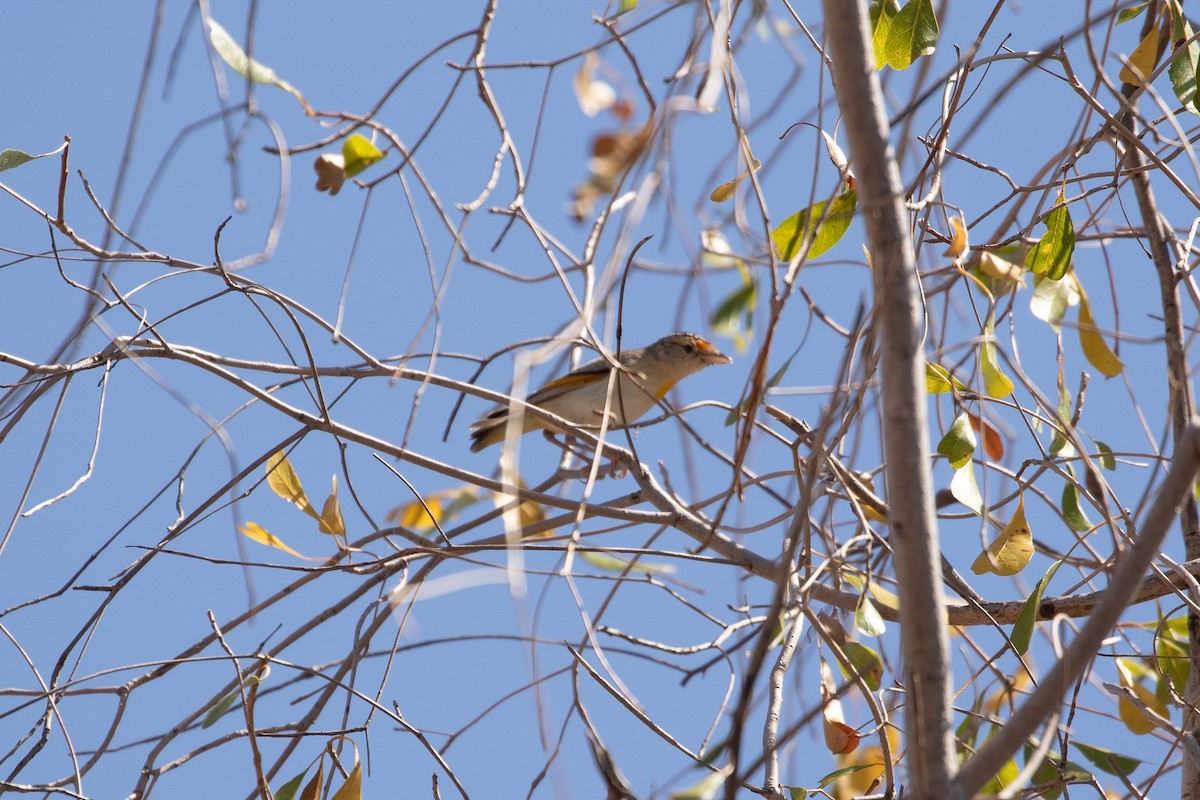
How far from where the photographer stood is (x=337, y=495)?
295 centimetres

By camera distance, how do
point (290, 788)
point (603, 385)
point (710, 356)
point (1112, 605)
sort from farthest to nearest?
point (710, 356) → point (603, 385) → point (290, 788) → point (1112, 605)

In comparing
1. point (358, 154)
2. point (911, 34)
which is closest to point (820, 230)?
point (911, 34)

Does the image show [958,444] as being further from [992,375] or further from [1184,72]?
[1184,72]

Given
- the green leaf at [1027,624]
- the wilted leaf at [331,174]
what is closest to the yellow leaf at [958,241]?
the green leaf at [1027,624]

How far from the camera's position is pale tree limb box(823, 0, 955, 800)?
55.2 inches

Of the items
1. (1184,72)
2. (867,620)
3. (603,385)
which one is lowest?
(867,620)

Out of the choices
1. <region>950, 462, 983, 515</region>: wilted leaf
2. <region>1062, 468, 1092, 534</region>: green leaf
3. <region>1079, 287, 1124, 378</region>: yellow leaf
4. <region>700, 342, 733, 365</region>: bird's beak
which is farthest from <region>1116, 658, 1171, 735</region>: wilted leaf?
<region>700, 342, 733, 365</region>: bird's beak

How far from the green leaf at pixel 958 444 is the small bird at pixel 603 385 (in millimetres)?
3040

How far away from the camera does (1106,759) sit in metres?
2.71

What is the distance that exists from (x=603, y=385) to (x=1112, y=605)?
539 cm

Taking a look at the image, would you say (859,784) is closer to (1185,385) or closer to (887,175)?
(1185,385)

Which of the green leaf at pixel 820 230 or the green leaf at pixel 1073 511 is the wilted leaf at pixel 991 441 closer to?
the green leaf at pixel 1073 511

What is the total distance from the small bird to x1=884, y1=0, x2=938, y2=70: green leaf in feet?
10.5

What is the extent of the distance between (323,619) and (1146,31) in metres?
3.15
